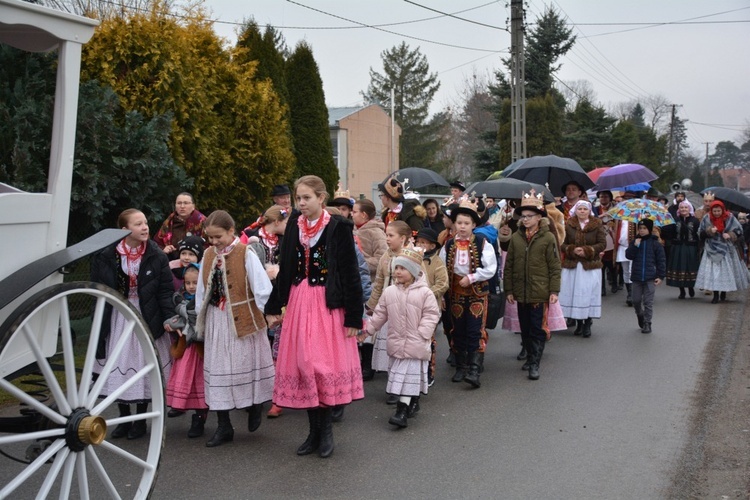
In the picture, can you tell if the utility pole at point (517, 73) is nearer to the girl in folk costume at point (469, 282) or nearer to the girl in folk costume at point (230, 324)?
the girl in folk costume at point (469, 282)

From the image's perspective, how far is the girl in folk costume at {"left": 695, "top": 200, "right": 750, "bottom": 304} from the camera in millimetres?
14430

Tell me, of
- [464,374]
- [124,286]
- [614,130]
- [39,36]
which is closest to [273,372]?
[124,286]

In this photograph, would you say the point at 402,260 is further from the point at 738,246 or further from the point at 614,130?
the point at 614,130

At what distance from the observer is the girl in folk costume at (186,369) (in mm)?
6324

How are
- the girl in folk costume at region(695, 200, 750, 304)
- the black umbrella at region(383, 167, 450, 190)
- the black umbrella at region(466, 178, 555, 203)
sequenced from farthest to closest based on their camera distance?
1. the girl in folk costume at region(695, 200, 750, 304)
2. the black umbrella at region(383, 167, 450, 190)
3. the black umbrella at region(466, 178, 555, 203)

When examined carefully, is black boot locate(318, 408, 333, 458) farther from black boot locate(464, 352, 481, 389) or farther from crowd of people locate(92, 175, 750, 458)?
black boot locate(464, 352, 481, 389)

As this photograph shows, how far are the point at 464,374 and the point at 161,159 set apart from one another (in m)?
4.41

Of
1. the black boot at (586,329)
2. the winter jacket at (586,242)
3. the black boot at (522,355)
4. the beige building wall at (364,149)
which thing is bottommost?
the black boot at (522,355)

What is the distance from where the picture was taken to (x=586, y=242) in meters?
11.2

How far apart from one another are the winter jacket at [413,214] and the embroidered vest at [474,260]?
73.6 inches

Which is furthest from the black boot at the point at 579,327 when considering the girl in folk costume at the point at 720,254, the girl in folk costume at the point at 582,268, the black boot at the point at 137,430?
the black boot at the point at 137,430

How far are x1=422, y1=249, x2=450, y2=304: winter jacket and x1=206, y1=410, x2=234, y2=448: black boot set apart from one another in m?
2.54

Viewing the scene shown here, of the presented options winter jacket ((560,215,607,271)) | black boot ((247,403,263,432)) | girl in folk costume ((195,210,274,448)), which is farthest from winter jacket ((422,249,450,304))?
winter jacket ((560,215,607,271))

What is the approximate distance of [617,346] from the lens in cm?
1023
